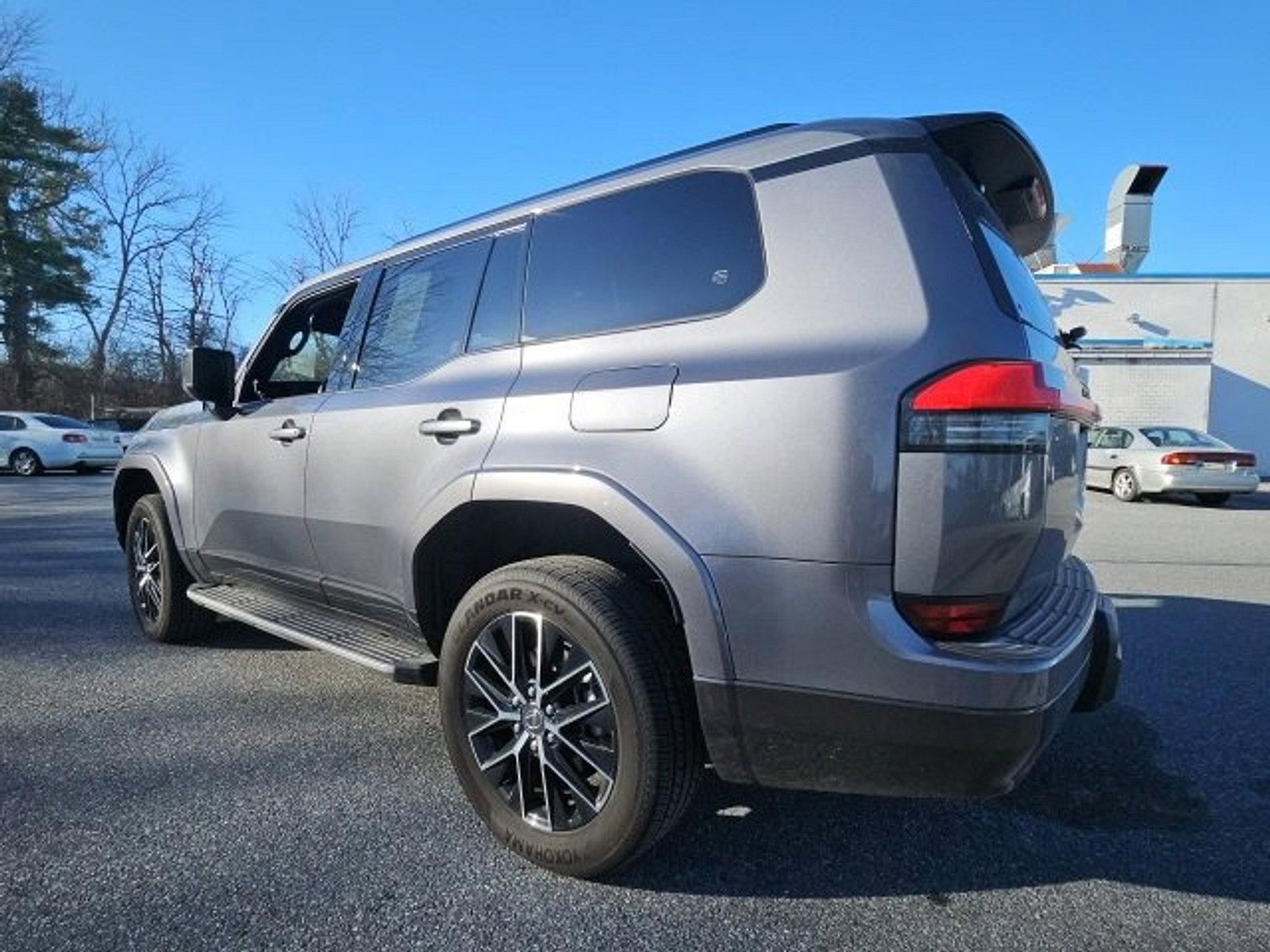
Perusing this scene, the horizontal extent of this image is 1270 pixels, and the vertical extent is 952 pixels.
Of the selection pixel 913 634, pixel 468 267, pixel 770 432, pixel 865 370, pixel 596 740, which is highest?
pixel 468 267

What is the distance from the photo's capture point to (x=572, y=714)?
2.30 m

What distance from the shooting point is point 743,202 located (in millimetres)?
2258

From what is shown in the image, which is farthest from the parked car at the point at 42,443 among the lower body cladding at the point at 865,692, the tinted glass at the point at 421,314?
the lower body cladding at the point at 865,692

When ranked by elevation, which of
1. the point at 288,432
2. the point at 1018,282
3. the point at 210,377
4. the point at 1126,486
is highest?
the point at 1018,282

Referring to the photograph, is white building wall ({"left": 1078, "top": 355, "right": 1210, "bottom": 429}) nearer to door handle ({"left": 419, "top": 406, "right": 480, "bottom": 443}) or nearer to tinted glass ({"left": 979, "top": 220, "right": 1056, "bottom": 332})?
tinted glass ({"left": 979, "top": 220, "right": 1056, "bottom": 332})

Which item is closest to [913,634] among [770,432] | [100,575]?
[770,432]

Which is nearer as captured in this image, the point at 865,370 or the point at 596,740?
the point at 865,370

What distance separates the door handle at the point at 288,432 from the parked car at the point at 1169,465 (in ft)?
44.1

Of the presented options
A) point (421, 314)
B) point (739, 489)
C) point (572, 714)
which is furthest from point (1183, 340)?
point (572, 714)

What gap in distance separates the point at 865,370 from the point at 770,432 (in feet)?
0.85

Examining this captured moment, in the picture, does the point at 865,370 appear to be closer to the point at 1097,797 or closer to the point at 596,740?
the point at 596,740

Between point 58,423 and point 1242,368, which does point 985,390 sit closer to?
point 58,423

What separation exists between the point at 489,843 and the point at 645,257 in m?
1.82

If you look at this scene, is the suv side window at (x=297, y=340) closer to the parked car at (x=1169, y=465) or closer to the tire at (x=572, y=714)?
the tire at (x=572, y=714)
